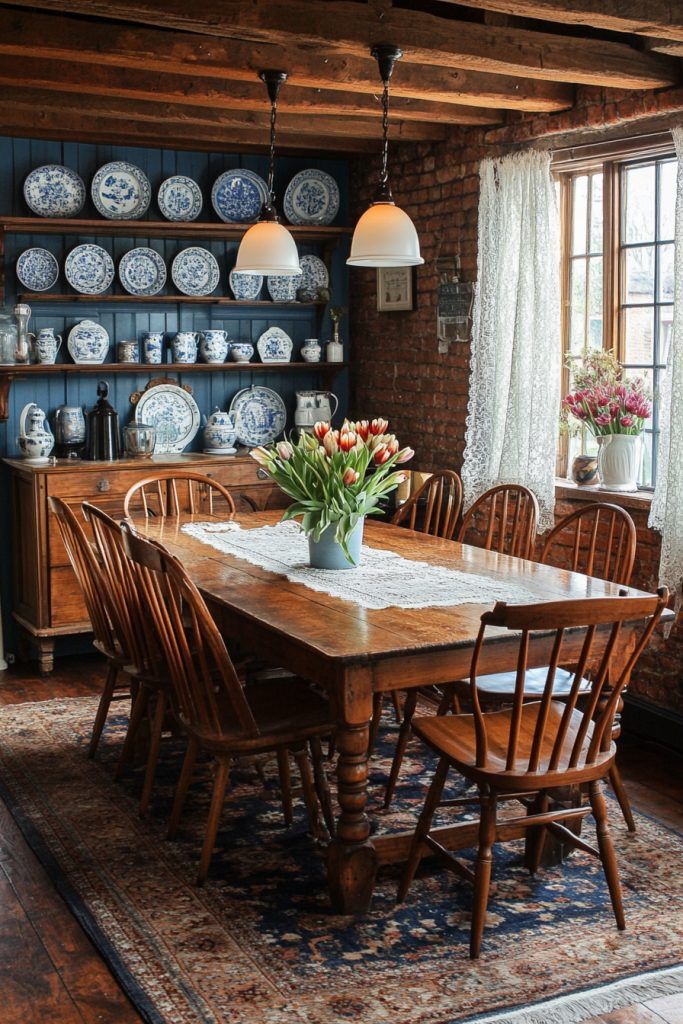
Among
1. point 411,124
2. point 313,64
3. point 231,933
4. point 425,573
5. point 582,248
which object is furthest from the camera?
point 411,124

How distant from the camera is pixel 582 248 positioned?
4750 mm

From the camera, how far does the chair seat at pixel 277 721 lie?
9.78 ft

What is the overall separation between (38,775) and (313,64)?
253 centimetres

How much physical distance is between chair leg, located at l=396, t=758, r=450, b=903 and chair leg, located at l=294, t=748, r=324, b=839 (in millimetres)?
411

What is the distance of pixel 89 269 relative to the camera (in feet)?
18.2

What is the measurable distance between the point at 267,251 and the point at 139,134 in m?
1.71

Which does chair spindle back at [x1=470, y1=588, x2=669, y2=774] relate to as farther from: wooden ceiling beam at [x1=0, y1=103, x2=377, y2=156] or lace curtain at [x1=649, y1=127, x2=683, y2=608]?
wooden ceiling beam at [x1=0, y1=103, x2=377, y2=156]

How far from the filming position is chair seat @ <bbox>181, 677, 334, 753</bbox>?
2.98m

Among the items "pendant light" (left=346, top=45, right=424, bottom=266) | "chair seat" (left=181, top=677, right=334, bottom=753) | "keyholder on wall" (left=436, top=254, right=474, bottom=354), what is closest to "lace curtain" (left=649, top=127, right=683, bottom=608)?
"pendant light" (left=346, top=45, right=424, bottom=266)

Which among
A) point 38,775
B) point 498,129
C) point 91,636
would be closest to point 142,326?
point 91,636

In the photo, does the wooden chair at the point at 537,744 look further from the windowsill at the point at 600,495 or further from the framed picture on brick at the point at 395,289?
the framed picture on brick at the point at 395,289

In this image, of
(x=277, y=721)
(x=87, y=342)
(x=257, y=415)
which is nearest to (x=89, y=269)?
(x=87, y=342)

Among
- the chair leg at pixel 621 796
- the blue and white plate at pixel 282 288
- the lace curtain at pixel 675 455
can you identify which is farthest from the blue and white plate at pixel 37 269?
the chair leg at pixel 621 796

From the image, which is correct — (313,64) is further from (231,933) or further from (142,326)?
(231,933)
